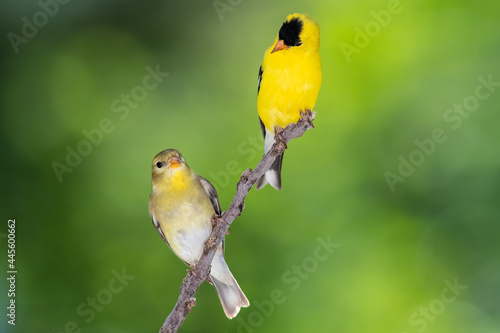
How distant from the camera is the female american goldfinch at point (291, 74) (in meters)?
2.08

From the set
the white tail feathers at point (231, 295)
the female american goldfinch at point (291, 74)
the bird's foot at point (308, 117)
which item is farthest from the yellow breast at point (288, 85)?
the white tail feathers at point (231, 295)

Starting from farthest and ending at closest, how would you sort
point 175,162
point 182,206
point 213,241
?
1. point 182,206
2. point 175,162
3. point 213,241

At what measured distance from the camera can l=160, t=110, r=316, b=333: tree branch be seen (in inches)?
61.9

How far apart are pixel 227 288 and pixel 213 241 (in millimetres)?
574

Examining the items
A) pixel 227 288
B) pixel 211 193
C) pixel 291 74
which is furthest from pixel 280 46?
pixel 227 288

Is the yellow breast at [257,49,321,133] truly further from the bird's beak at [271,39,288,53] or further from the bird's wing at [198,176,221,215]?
the bird's wing at [198,176,221,215]

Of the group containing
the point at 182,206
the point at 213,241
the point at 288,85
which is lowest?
the point at 213,241

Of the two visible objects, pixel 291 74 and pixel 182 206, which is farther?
pixel 291 74

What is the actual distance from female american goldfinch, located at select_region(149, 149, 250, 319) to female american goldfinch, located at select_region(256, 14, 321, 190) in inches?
8.3

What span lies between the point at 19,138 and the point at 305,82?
193cm

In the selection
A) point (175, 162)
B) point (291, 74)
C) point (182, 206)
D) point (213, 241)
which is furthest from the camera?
point (291, 74)

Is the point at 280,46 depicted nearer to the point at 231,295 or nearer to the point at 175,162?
the point at 175,162

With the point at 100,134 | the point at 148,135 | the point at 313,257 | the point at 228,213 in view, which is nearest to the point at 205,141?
the point at 148,135

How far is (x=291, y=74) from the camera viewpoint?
2.12m
